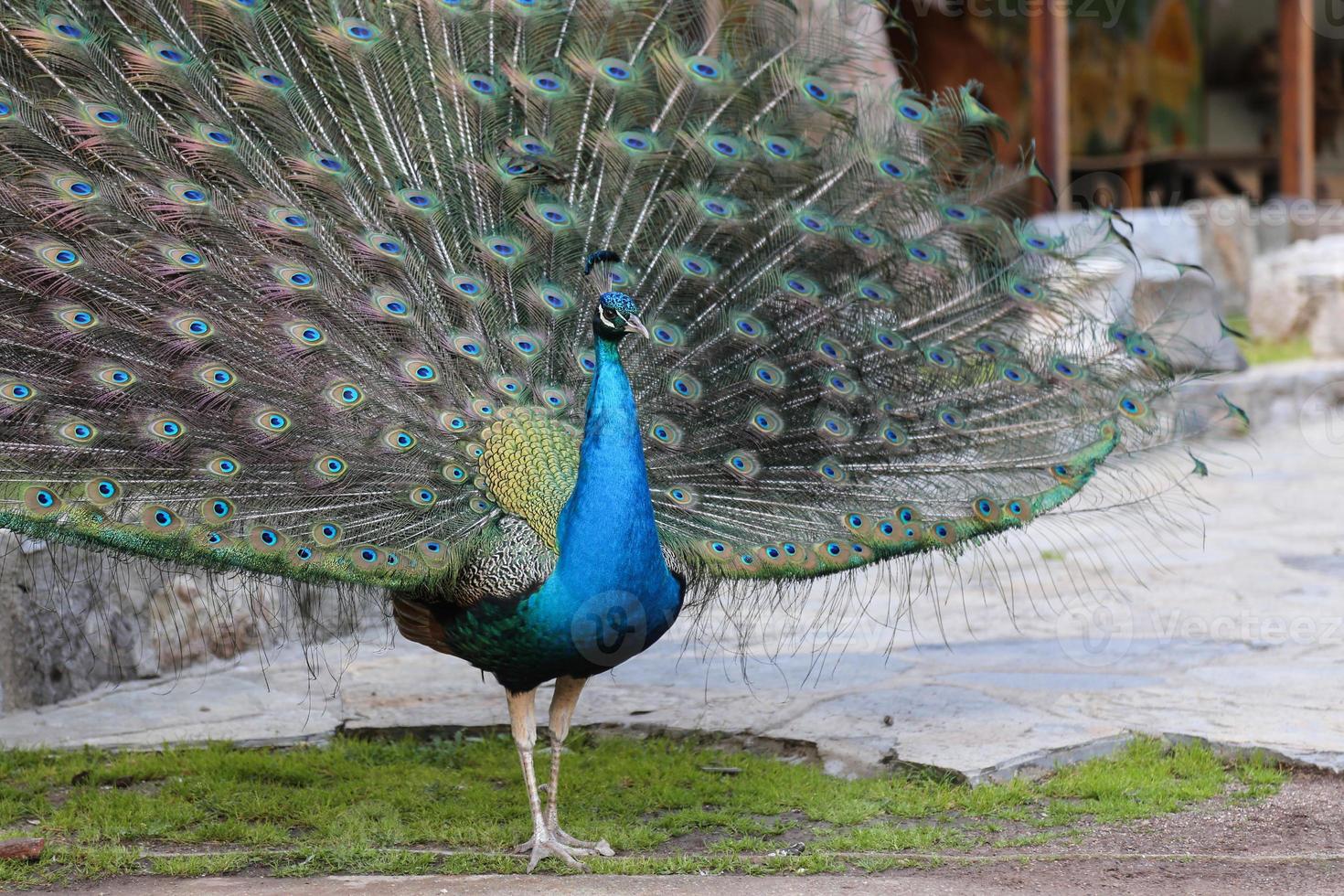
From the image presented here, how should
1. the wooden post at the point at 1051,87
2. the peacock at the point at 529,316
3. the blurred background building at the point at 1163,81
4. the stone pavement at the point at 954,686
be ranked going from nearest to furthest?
1. the peacock at the point at 529,316
2. the stone pavement at the point at 954,686
3. the wooden post at the point at 1051,87
4. the blurred background building at the point at 1163,81

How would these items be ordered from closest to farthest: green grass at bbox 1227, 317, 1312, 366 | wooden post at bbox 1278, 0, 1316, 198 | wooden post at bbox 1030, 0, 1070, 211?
green grass at bbox 1227, 317, 1312, 366 → wooden post at bbox 1030, 0, 1070, 211 → wooden post at bbox 1278, 0, 1316, 198

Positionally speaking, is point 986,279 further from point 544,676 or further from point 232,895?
point 232,895

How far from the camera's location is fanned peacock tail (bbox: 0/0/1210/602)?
151 inches

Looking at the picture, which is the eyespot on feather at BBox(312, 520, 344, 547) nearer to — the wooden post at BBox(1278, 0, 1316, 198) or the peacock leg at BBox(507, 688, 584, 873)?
the peacock leg at BBox(507, 688, 584, 873)

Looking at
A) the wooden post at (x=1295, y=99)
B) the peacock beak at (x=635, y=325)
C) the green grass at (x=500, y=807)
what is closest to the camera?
the peacock beak at (x=635, y=325)

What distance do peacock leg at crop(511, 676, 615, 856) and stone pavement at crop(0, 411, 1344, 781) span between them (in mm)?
753

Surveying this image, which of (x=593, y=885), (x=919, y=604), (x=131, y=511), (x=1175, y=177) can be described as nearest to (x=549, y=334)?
(x=131, y=511)

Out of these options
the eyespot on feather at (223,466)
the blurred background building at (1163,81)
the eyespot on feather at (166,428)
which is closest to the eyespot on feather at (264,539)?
the eyespot on feather at (223,466)

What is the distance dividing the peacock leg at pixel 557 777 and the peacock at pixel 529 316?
0.02 metres

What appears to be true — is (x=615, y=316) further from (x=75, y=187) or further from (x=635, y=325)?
(x=75, y=187)

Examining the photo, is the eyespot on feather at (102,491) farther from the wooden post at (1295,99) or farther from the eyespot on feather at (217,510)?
the wooden post at (1295,99)

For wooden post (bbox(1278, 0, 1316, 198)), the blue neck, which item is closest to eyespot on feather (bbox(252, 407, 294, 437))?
the blue neck

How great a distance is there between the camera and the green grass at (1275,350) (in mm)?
11516

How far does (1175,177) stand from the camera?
1903cm
